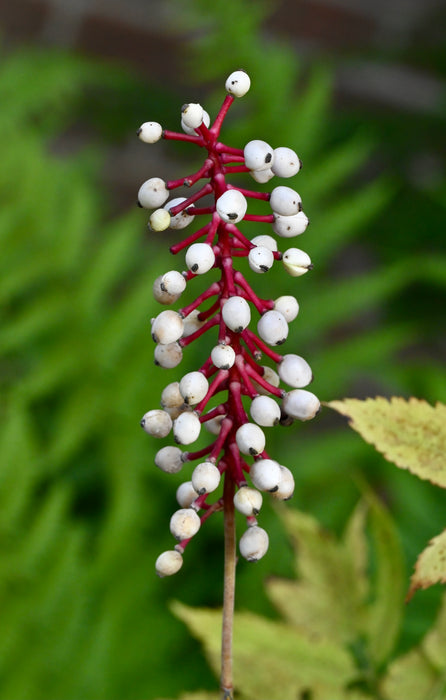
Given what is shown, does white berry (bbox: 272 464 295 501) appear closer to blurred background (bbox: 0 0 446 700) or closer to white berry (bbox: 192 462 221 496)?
white berry (bbox: 192 462 221 496)

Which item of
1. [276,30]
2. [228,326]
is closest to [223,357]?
[228,326]

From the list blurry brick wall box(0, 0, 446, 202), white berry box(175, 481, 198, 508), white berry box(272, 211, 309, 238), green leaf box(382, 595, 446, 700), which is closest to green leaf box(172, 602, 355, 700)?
green leaf box(382, 595, 446, 700)

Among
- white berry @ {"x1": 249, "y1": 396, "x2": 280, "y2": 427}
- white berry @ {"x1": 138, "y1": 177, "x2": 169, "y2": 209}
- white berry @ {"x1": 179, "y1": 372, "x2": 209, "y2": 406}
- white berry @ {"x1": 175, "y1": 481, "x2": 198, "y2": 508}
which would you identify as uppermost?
white berry @ {"x1": 138, "y1": 177, "x2": 169, "y2": 209}

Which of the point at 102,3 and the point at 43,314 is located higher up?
the point at 102,3

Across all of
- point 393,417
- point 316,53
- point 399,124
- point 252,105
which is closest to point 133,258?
point 252,105

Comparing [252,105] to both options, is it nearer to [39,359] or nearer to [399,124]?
[39,359]

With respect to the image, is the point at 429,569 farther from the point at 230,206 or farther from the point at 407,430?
the point at 230,206

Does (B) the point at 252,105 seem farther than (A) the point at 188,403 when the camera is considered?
Yes
